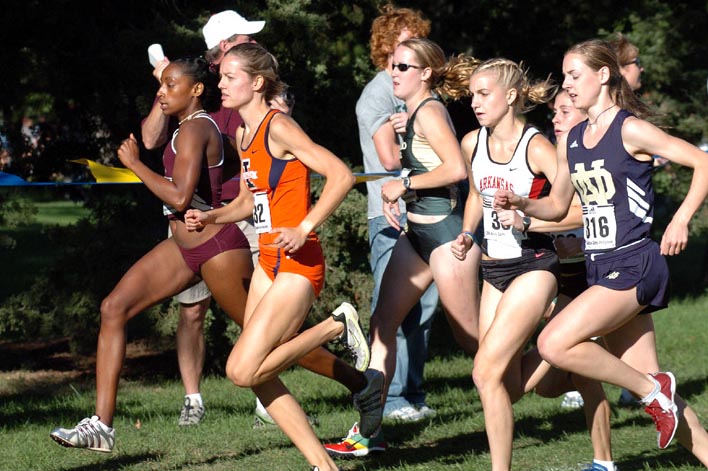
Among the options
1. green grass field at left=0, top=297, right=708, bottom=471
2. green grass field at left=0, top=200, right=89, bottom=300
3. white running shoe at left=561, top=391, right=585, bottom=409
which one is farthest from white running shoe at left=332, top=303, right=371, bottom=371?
green grass field at left=0, top=200, right=89, bottom=300

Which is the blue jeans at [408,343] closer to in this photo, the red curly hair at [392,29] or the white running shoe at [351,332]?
the red curly hair at [392,29]

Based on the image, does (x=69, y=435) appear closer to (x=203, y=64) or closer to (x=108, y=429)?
(x=108, y=429)

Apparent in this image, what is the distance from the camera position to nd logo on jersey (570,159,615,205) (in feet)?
17.5

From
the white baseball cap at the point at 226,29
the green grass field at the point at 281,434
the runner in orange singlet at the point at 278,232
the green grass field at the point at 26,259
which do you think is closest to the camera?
the runner in orange singlet at the point at 278,232

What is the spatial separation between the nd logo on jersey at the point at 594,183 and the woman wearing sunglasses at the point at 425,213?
0.95m

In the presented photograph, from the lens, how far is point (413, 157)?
6.58m

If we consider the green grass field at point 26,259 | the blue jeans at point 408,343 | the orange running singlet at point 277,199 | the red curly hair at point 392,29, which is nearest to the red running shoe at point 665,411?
the orange running singlet at point 277,199

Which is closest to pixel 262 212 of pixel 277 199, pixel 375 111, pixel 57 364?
pixel 277 199

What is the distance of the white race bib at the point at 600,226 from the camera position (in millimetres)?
5359

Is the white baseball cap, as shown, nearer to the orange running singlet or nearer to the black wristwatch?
the orange running singlet

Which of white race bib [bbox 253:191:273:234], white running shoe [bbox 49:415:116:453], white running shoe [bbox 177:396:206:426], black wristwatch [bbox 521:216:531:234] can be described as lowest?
white running shoe [bbox 177:396:206:426]

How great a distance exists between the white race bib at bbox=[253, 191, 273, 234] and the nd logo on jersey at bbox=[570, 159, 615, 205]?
1479 mm

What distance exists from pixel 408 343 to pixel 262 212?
2.74m

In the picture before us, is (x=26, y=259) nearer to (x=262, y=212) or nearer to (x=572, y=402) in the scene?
(x=572, y=402)
